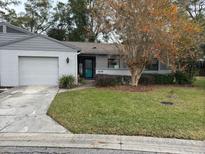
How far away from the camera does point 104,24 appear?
611 inches

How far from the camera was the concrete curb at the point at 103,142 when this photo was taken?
505 centimetres

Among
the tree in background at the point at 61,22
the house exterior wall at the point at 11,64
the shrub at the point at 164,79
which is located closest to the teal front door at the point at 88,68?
the house exterior wall at the point at 11,64

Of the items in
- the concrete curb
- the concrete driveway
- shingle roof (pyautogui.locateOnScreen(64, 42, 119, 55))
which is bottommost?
the concrete curb

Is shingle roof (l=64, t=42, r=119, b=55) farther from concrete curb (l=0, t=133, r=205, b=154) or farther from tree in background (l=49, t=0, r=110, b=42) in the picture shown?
concrete curb (l=0, t=133, r=205, b=154)

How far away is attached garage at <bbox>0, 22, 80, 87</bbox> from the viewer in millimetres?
15969

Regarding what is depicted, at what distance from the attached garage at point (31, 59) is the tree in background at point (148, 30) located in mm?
3745

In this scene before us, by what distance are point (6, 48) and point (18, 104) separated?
24.8 ft

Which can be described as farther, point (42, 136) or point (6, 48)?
point (6, 48)

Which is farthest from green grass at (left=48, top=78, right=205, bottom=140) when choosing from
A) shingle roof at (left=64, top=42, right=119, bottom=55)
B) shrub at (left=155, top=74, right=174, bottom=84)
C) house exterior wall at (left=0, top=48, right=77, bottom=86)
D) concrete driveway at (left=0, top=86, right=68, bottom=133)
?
shingle roof at (left=64, top=42, right=119, bottom=55)

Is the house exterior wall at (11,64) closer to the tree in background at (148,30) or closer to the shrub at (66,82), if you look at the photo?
the shrub at (66,82)

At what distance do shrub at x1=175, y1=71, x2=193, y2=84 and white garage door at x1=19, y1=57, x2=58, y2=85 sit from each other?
9.32m

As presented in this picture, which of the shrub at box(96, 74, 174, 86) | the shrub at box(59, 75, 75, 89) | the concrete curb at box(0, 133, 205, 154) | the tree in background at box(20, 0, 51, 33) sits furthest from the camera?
the tree in background at box(20, 0, 51, 33)

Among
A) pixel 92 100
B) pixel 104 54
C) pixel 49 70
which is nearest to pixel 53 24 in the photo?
pixel 104 54

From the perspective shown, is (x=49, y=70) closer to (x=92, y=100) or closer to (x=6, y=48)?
(x=6, y=48)
